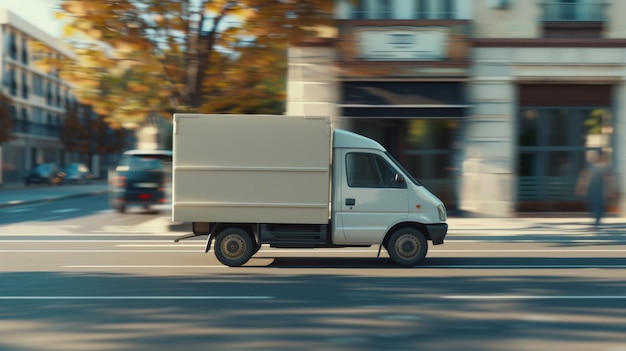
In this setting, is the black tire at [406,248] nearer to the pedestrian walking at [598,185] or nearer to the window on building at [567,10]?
the pedestrian walking at [598,185]

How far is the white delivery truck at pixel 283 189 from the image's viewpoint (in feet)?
35.7

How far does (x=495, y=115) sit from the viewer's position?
65.5 ft

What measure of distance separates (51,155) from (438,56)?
64583mm

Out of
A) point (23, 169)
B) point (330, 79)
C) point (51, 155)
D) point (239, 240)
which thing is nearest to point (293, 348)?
point (239, 240)

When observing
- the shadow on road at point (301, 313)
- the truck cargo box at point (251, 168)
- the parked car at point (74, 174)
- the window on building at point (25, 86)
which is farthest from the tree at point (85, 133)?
the shadow on road at point (301, 313)

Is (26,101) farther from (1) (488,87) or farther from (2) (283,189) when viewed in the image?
(2) (283,189)

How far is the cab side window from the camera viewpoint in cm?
1106

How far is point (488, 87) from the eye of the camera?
65.4ft

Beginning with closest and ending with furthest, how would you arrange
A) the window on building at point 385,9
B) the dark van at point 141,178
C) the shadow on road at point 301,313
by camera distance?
the shadow on road at point 301,313, the window on building at point 385,9, the dark van at point 141,178

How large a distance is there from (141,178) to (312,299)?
15.3 metres

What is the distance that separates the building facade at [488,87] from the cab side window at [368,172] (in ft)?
27.9

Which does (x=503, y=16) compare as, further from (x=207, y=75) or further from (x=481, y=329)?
(x=481, y=329)

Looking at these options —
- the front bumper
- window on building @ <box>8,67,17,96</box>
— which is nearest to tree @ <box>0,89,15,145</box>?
window on building @ <box>8,67,17,96</box>

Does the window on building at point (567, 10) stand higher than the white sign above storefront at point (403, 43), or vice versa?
the window on building at point (567, 10)
